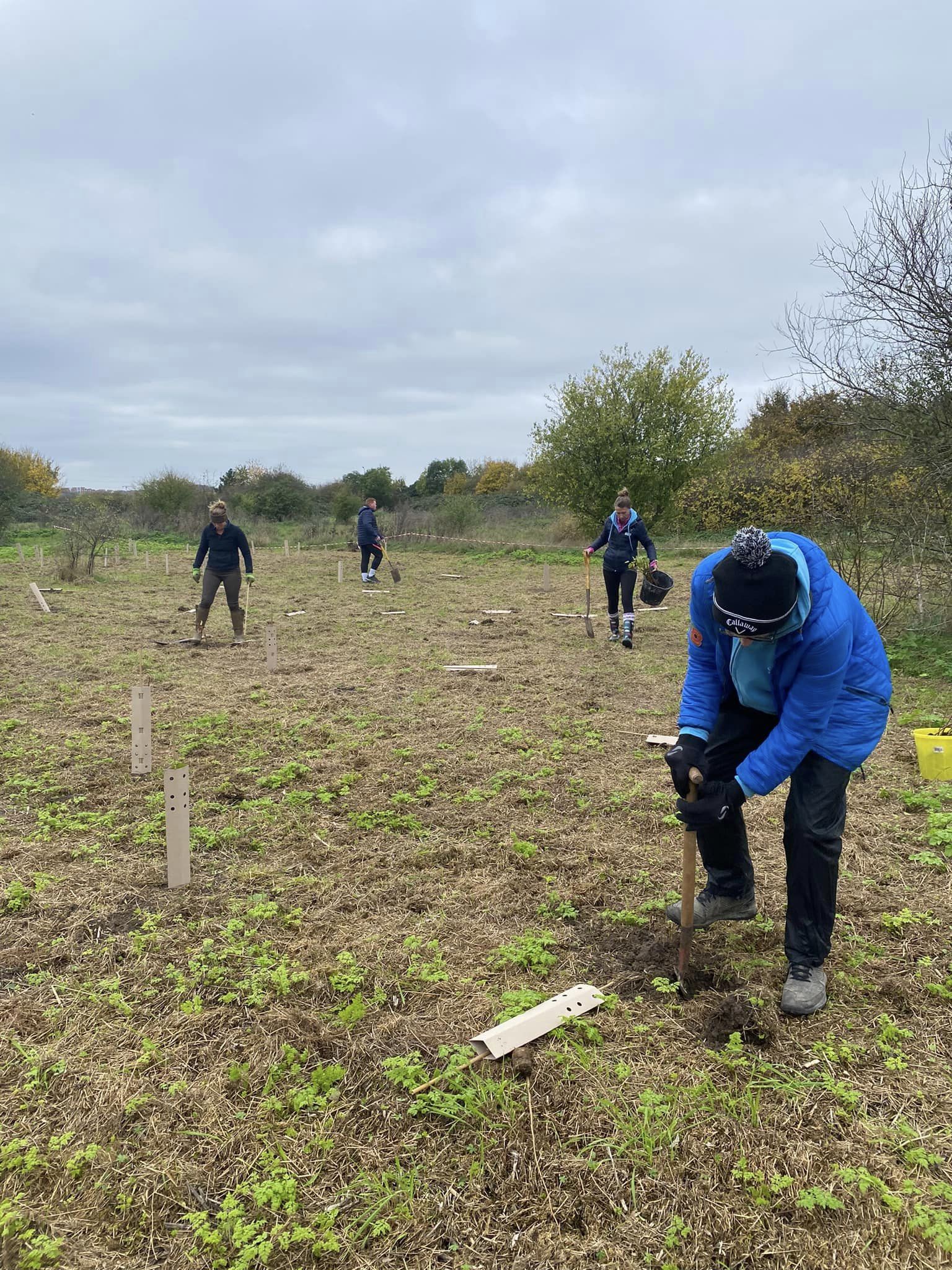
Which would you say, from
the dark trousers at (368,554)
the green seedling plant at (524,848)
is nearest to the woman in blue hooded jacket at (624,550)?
the green seedling plant at (524,848)

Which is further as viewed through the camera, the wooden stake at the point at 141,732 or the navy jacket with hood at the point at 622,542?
the navy jacket with hood at the point at 622,542

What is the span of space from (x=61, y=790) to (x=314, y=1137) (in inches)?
140

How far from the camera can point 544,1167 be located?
213 cm

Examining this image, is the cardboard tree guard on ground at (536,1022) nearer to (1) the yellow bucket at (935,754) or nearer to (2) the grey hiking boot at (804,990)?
(2) the grey hiking boot at (804,990)

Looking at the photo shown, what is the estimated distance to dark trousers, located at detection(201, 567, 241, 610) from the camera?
987cm

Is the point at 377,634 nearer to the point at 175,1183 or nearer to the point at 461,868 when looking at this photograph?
the point at 461,868

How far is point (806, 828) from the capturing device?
2691mm

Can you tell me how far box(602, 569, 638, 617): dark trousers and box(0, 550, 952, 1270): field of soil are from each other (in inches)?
150

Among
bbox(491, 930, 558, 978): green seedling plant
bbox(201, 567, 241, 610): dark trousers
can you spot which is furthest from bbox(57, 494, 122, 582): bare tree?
bbox(491, 930, 558, 978): green seedling plant

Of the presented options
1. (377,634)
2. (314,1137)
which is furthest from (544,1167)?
(377,634)

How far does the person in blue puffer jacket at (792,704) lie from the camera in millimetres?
2480

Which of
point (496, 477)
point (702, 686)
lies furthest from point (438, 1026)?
point (496, 477)

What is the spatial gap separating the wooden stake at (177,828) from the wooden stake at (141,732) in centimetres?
158

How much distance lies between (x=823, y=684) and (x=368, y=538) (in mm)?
14924
